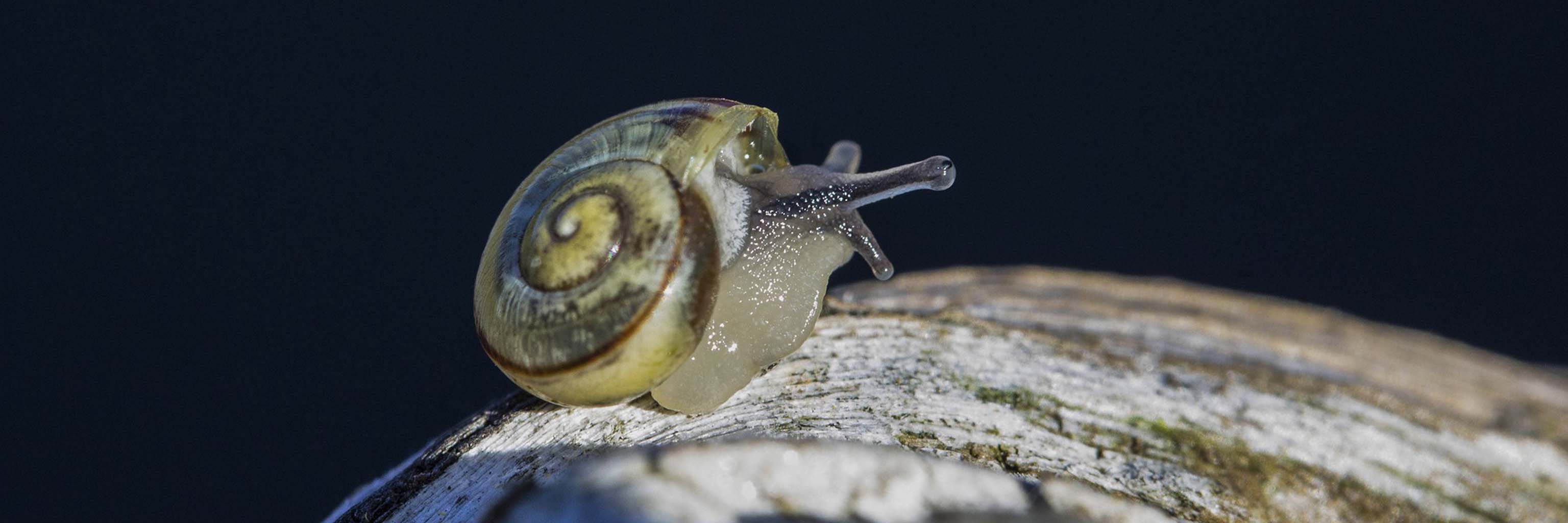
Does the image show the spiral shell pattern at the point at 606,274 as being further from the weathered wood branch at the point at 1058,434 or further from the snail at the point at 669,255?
the weathered wood branch at the point at 1058,434

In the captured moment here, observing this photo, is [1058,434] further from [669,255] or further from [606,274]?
[606,274]

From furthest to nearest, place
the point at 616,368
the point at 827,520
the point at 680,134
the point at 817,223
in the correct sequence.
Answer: the point at 817,223 < the point at 680,134 < the point at 616,368 < the point at 827,520

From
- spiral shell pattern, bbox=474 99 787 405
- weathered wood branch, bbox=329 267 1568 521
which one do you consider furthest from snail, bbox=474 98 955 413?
weathered wood branch, bbox=329 267 1568 521

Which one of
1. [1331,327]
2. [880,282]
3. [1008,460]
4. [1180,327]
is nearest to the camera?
[1008,460]

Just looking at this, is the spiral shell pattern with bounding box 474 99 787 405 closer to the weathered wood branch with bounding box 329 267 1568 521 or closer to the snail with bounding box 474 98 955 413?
the snail with bounding box 474 98 955 413

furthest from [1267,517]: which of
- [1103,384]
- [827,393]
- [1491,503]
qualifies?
[827,393]

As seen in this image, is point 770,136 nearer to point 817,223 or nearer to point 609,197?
point 817,223
